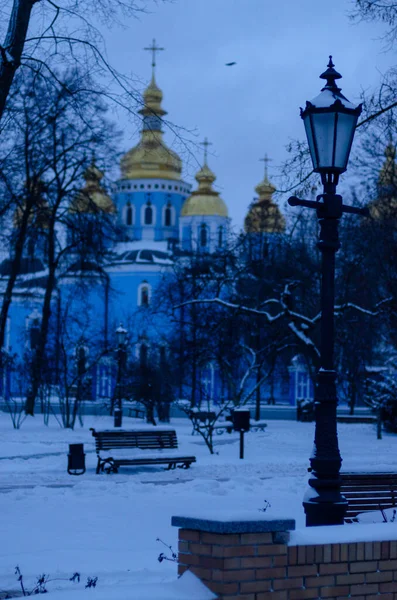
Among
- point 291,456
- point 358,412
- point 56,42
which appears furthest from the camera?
point 358,412

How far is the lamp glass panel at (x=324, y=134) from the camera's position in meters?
8.69

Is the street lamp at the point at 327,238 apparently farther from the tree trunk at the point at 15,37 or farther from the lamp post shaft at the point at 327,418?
the tree trunk at the point at 15,37

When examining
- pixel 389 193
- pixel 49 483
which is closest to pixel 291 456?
pixel 49 483

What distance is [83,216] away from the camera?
35344 millimetres

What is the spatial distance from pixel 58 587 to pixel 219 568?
272cm

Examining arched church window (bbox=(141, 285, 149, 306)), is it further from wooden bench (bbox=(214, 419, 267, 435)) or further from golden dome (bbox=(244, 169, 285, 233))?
wooden bench (bbox=(214, 419, 267, 435))

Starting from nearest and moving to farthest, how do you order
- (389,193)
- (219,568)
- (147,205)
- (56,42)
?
(219,568)
(56,42)
(389,193)
(147,205)

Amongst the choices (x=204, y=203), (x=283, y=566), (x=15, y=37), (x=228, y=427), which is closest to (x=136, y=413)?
(x=228, y=427)

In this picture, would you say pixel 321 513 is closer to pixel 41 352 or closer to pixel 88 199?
pixel 41 352

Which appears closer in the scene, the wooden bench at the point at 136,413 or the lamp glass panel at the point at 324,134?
the lamp glass panel at the point at 324,134

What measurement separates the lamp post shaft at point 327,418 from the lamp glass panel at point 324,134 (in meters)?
0.30

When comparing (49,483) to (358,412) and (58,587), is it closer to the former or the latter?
(58,587)

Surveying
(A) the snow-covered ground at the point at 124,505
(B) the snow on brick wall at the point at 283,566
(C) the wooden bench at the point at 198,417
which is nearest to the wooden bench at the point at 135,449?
(A) the snow-covered ground at the point at 124,505

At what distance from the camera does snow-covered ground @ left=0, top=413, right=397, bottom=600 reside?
871cm
